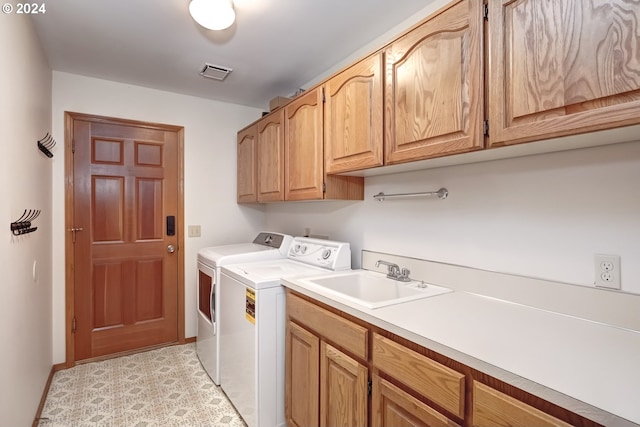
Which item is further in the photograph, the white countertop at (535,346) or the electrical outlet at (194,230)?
the electrical outlet at (194,230)

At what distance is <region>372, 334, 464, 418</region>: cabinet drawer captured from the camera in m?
0.95

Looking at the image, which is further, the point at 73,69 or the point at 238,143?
the point at 238,143

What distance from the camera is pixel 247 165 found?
298 centimetres

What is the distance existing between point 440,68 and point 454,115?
0.70 ft

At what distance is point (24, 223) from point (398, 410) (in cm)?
184

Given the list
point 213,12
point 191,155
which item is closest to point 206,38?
point 213,12

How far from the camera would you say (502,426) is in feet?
2.76

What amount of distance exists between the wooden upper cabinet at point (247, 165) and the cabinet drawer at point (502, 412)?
2253 mm

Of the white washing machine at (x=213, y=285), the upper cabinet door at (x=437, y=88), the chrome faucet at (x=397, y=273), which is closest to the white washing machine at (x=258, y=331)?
the white washing machine at (x=213, y=285)

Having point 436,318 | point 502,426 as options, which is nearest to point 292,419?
point 436,318

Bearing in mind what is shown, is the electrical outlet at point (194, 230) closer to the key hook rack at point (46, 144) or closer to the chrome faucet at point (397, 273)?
the key hook rack at point (46, 144)

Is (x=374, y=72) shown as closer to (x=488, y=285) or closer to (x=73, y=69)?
(x=488, y=285)

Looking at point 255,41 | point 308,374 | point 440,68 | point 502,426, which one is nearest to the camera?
point 502,426

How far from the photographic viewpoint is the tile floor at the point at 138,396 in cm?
195
